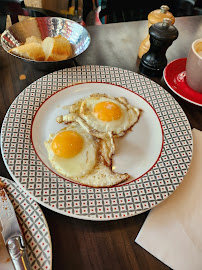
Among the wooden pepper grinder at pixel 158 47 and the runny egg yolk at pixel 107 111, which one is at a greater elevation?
the wooden pepper grinder at pixel 158 47

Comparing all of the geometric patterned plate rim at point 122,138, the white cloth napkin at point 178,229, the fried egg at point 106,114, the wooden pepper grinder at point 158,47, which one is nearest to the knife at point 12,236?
the geometric patterned plate rim at point 122,138

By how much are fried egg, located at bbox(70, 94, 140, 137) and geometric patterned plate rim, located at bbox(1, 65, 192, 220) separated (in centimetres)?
15

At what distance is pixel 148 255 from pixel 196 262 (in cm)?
18

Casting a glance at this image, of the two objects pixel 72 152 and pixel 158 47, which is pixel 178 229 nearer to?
pixel 72 152

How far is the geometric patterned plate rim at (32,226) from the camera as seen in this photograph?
80cm

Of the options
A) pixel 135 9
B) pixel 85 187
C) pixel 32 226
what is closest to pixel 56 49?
pixel 85 187

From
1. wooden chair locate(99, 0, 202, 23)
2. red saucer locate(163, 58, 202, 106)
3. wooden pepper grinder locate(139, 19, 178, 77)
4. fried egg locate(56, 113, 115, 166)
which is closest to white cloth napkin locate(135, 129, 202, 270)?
fried egg locate(56, 113, 115, 166)

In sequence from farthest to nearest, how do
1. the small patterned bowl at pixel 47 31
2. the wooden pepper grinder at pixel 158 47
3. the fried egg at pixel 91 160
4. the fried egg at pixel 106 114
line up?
the small patterned bowl at pixel 47 31
the wooden pepper grinder at pixel 158 47
the fried egg at pixel 106 114
the fried egg at pixel 91 160

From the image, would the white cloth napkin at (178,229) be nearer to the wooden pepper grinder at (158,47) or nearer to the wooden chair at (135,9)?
the wooden pepper grinder at (158,47)

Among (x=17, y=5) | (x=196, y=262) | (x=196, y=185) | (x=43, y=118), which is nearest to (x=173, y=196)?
(x=196, y=185)

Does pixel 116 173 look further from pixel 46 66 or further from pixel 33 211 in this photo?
pixel 46 66

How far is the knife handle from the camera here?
767 millimetres

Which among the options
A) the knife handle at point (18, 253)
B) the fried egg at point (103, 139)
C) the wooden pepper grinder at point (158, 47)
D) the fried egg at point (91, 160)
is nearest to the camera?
the knife handle at point (18, 253)

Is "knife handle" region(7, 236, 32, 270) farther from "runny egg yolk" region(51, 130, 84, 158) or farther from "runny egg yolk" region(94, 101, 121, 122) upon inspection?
"runny egg yolk" region(94, 101, 121, 122)
